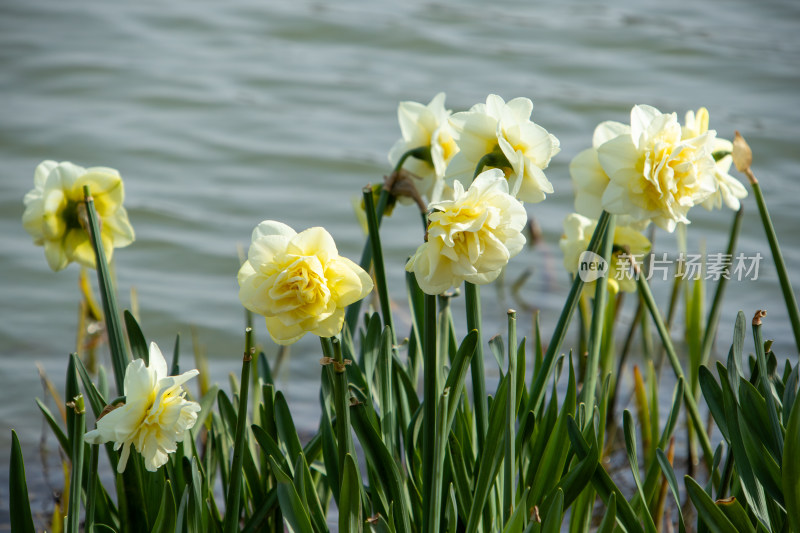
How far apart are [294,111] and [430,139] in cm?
345

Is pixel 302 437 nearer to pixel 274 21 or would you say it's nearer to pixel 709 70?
pixel 709 70

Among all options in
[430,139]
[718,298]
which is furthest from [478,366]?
[718,298]

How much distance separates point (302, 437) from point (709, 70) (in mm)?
3708

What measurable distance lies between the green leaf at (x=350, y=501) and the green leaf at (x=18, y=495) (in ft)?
1.35

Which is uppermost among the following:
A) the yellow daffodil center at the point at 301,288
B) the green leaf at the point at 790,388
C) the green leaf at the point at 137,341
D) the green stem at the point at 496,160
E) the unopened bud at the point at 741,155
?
the unopened bud at the point at 741,155

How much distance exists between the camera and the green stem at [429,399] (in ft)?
3.01

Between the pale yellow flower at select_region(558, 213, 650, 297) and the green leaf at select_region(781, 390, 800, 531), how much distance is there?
1.18 feet

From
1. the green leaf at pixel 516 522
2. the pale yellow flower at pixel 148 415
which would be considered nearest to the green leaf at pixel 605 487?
the green leaf at pixel 516 522

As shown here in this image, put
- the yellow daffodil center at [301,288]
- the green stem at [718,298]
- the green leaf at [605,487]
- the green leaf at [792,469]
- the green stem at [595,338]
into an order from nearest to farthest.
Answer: the yellow daffodil center at [301,288], the green leaf at [792,469], the green leaf at [605,487], the green stem at [595,338], the green stem at [718,298]

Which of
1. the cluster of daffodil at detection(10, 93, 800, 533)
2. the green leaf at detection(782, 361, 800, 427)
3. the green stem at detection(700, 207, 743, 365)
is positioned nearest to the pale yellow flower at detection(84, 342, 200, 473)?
the cluster of daffodil at detection(10, 93, 800, 533)

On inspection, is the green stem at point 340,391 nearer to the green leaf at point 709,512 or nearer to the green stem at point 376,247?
the green stem at point 376,247

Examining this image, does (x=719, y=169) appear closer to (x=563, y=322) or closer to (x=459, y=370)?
(x=563, y=322)

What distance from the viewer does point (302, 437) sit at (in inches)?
87.4

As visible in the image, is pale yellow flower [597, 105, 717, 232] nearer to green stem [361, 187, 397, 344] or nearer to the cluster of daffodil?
the cluster of daffodil
